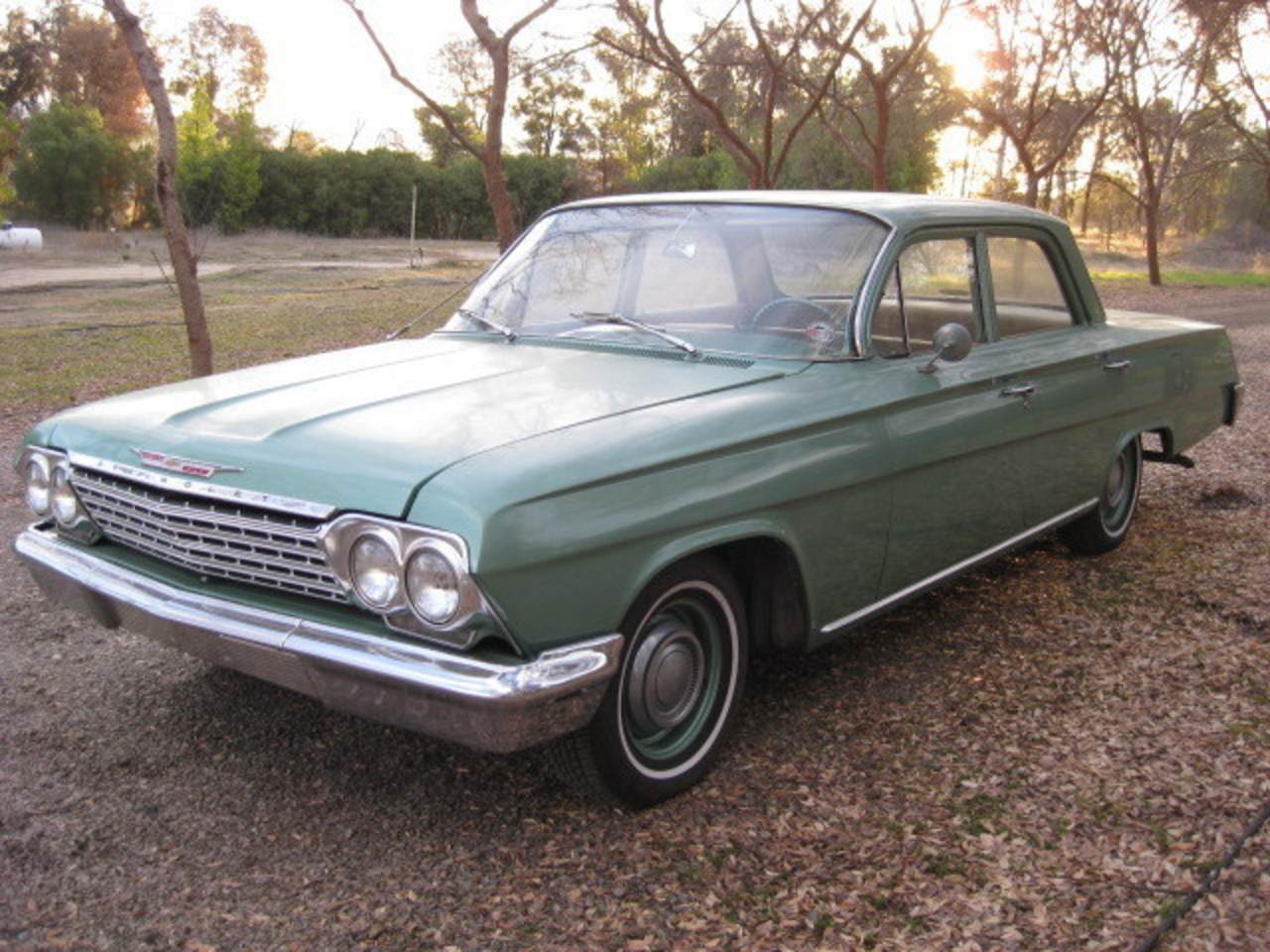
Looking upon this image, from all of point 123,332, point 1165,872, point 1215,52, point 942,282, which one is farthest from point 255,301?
point 1215,52

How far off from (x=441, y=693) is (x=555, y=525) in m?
0.44

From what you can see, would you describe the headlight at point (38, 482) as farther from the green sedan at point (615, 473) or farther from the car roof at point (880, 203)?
the car roof at point (880, 203)

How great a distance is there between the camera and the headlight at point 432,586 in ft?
8.50

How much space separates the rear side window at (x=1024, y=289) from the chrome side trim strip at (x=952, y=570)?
2.43ft

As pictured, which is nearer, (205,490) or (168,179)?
(205,490)

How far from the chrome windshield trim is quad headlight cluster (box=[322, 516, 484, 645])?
0.30 feet

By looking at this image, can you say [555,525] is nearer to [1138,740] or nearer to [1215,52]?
[1138,740]

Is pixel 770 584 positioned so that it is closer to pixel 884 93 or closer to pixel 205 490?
pixel 205 490

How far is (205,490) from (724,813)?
155cm

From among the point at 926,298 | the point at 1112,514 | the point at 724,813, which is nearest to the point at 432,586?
the point at 724,813

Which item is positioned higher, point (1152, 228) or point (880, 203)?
point (1152, 228)

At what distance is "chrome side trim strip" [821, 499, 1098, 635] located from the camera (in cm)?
356

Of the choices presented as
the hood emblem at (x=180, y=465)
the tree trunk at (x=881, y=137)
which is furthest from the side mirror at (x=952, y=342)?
the tree trunk at (x=881, y=137)

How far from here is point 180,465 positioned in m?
3.00
